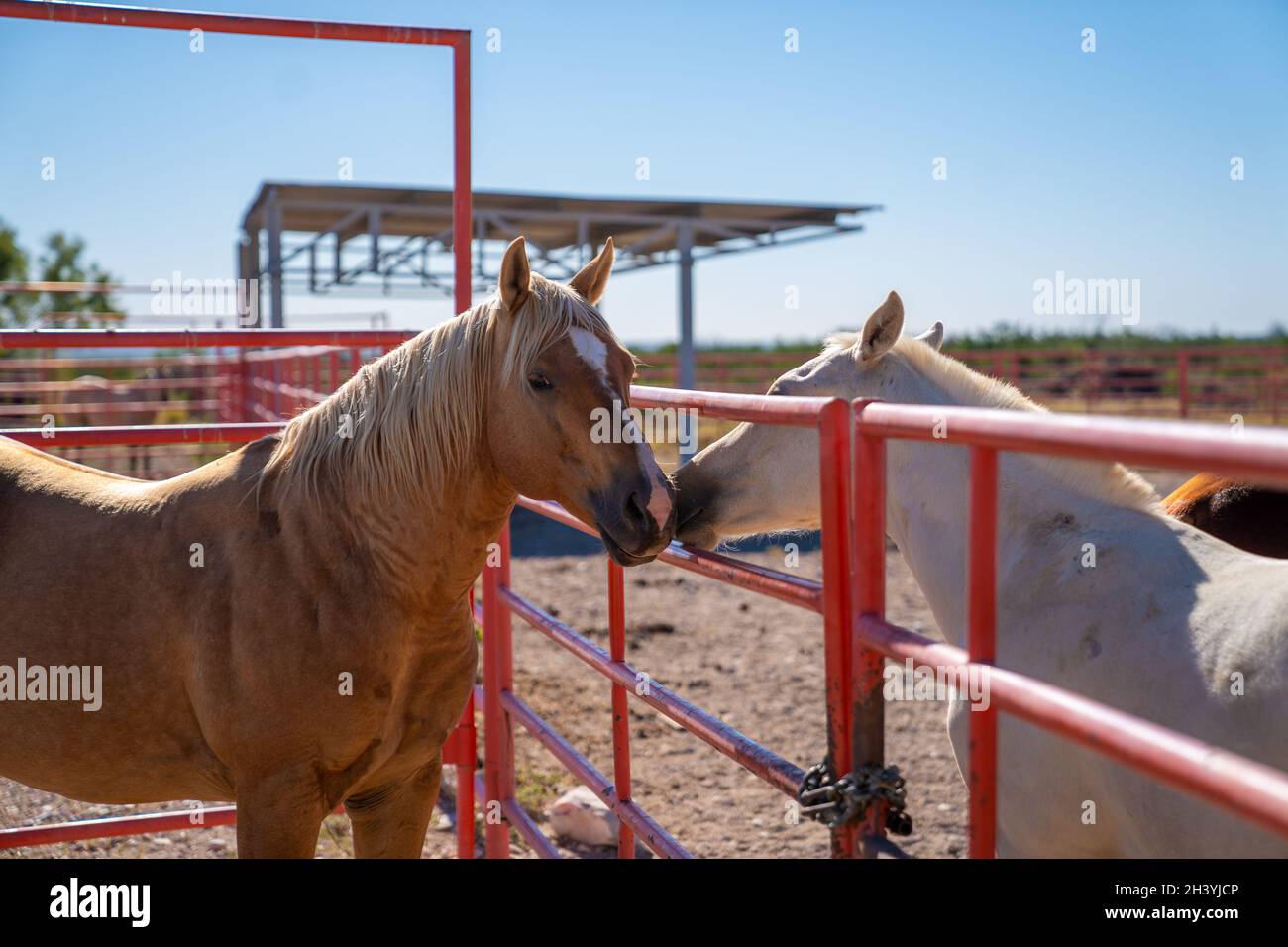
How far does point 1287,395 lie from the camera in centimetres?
1593

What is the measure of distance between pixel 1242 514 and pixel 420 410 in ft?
7.75

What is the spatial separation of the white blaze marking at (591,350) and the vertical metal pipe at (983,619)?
914 mm

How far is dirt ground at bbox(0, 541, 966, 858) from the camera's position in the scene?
12.5 feet

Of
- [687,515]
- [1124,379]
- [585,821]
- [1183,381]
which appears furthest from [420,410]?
[1124,379]

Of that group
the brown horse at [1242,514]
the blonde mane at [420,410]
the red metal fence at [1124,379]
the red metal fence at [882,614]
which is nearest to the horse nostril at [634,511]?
the red metal fence at [882,614]

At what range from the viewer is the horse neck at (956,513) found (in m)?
2.23

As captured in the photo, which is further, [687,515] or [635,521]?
[687,515]

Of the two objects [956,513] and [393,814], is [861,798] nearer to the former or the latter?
[956,513]

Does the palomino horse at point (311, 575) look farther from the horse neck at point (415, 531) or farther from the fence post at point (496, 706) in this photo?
the fence post at point (496, 706)

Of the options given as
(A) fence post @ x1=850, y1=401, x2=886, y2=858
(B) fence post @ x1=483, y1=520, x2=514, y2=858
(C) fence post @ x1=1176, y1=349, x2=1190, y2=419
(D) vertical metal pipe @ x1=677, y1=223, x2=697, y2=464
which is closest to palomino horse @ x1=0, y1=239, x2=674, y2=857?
(A) fence post @ x1=850, y1=401, x2=886, y2=858

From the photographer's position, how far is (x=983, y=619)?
A: 4.18 feet

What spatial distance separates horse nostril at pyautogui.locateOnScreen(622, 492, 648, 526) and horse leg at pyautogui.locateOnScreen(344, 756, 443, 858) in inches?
39.3
